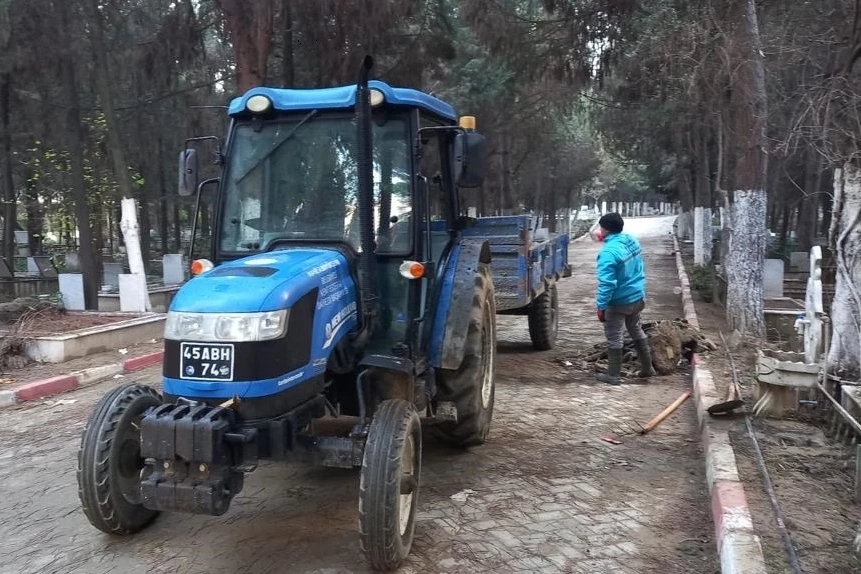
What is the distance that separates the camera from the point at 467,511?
461 centimetres

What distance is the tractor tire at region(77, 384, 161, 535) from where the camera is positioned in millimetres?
3834

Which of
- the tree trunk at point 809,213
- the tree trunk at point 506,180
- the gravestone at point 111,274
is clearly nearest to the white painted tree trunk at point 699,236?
the tree trunk at point 809,213

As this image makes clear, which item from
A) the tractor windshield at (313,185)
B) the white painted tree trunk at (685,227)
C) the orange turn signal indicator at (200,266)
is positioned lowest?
the white painted tree trunk at (685,227)

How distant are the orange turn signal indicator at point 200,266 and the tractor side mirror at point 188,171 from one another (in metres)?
0.50

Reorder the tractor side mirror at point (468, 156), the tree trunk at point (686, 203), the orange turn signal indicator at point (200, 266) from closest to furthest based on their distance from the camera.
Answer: the tractor side mirror at point (468, 156)
the orange turn signal indicator at point (200, 266)
the tree trunk at point (686, 203)

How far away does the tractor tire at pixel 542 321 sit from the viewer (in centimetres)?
955

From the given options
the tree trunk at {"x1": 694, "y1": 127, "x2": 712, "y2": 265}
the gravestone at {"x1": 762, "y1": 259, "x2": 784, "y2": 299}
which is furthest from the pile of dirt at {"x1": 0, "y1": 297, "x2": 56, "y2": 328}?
the tree trunk at {"x1": 694, "y1": 127, "x2": 712, "y2": 265}

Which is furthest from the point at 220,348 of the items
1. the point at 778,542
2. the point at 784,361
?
the point at 784,361

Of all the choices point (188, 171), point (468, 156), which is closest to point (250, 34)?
point (188, 171)

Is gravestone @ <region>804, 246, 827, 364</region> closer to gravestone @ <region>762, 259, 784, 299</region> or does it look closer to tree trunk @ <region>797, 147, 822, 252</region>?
gravestone @ <region>762, 259, 784, 299</region>

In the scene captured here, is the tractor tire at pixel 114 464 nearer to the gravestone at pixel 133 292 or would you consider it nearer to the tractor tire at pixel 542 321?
the tractor tire at pixel 542 321

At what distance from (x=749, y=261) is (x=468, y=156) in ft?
20.2

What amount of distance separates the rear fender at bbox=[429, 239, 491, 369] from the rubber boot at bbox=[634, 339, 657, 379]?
3.32 metres

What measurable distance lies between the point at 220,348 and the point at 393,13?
30.7 feet
